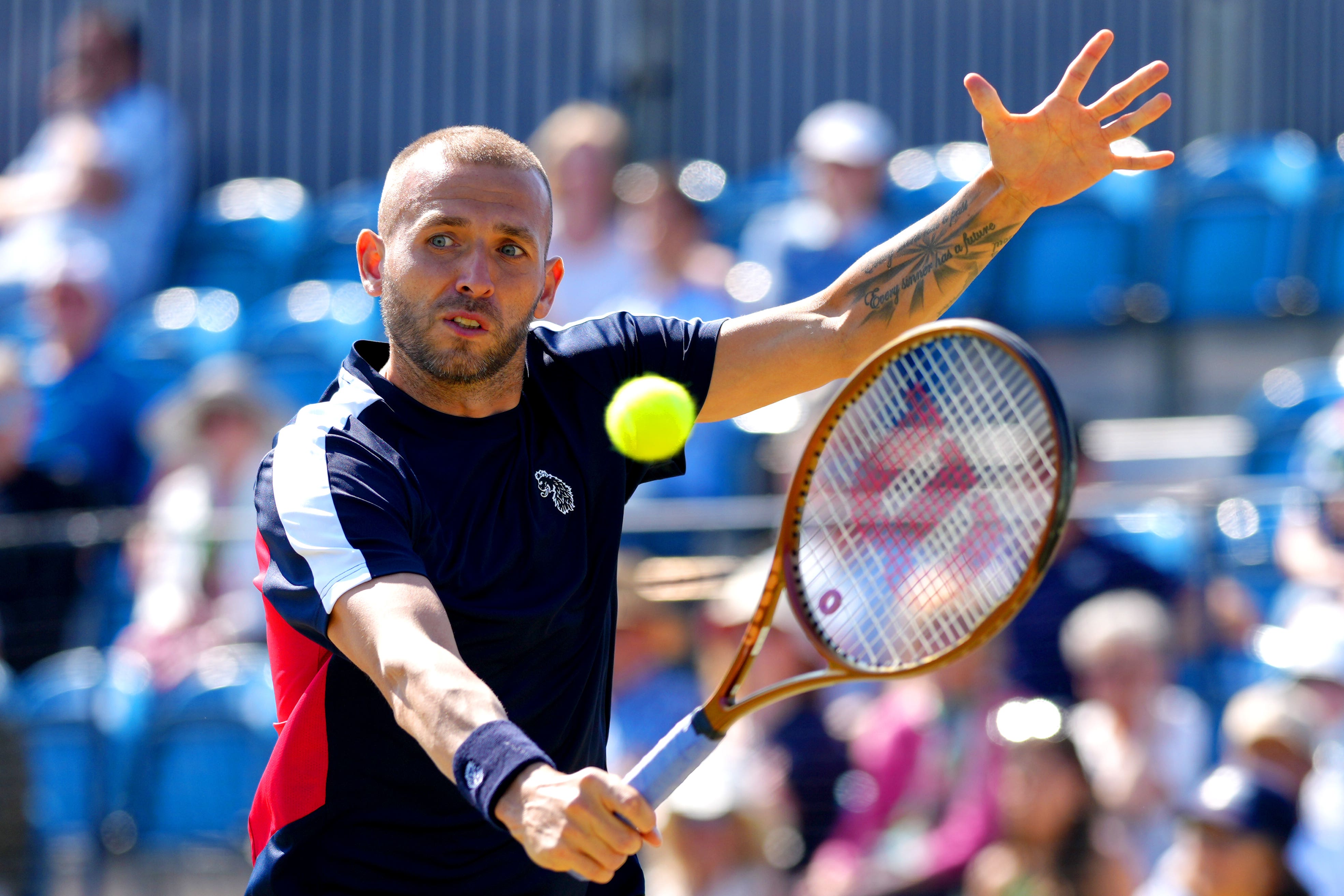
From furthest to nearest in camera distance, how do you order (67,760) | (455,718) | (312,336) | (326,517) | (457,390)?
(312,336)
(67,760)
(457,390)
(326,517)
(455,718)

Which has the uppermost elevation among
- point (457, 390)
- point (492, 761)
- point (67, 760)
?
point (457, 390)

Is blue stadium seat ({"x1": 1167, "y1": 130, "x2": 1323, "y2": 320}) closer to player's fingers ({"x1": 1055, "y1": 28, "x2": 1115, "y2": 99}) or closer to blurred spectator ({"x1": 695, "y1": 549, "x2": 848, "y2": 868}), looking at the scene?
blurred spectator ({"x1": 695, "y1": 549, "x2": 848, "y2": 868})

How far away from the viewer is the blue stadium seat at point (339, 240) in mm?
8719

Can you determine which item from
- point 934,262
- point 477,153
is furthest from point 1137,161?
point 477,153

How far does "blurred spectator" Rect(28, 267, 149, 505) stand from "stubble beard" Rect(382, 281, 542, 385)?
5.07 meters

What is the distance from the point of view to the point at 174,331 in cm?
829

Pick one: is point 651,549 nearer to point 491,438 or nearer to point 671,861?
point 671,861

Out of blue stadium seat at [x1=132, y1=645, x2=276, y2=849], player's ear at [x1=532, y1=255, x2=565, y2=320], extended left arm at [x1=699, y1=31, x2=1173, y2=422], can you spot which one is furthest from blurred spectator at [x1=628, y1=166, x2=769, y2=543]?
player's ear at [x1=532, y1=255, x2=565, y2=320]

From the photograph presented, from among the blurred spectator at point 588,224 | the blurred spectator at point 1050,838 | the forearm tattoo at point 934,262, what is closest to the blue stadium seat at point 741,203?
the blurred spectator at point 588,224

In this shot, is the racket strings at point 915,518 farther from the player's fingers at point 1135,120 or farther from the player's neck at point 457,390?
the player's neck at point 457,390

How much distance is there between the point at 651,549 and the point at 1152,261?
302cm

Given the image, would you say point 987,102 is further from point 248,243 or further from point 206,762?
point 248,243

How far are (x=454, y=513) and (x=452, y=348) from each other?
280 mm

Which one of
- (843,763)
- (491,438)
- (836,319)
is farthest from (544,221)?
(843,763)
